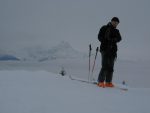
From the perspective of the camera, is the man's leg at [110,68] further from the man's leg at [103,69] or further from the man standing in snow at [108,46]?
the man's leg at [103,69]

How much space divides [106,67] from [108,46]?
68cm

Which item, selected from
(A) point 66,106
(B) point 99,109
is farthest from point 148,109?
(A) point 66,106

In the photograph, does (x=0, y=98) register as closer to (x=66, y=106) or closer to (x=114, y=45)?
(x=66, y=106)

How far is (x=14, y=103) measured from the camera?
258 inches

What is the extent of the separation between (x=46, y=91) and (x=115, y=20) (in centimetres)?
346

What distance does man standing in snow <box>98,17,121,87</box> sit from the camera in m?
10.1

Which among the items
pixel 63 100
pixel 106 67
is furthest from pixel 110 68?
pixel 63 100

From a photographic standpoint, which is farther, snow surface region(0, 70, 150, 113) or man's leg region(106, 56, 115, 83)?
man's leg region(106, 56, 115, 83)

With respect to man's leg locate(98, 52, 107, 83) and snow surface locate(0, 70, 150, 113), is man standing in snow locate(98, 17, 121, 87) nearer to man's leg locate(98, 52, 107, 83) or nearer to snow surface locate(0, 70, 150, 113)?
man's leg locate(98, 52, 107, 83)

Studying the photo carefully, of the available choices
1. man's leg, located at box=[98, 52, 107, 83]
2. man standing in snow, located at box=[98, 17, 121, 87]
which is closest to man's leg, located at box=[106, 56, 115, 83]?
man standing in snow, located at box=[98, 17, 121, 87]

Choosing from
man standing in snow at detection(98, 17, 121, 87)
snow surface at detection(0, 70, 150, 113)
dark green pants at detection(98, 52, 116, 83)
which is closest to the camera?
snow surface at detection(0, 70, 150, 113)

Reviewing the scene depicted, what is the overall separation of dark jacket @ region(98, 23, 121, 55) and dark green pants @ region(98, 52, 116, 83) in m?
0.16

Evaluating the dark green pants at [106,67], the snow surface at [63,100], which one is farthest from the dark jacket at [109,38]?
the snow surface at [63,100]

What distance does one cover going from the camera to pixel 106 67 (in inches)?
406
